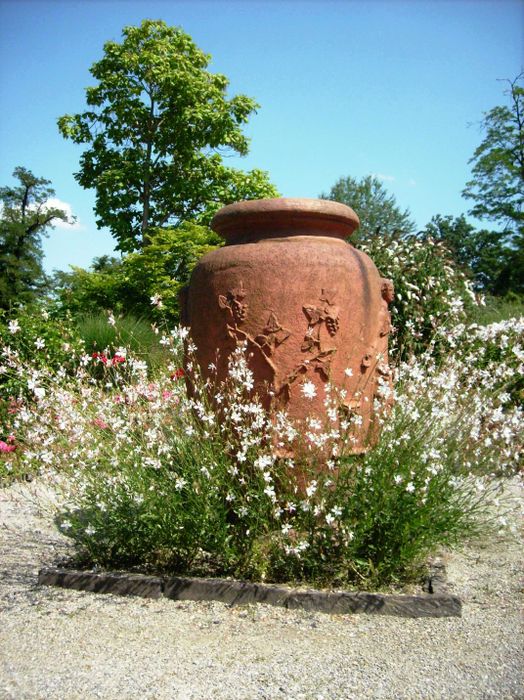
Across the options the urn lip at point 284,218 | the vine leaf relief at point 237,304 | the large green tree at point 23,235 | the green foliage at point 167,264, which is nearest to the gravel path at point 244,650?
the vine leaf relief at point 237,304

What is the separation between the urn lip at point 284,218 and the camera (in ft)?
12.6

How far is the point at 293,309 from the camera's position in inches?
142

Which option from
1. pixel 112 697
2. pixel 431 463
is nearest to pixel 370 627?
pixel 431 463

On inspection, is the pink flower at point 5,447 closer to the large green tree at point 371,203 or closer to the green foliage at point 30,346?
the green foliage at point 30,346

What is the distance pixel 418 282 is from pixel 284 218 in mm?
4813

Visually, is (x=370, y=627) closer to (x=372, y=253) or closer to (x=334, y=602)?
(x=334, y=602)

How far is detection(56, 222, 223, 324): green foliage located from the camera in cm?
1561

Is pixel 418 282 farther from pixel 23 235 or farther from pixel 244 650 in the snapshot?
pixel 23 235

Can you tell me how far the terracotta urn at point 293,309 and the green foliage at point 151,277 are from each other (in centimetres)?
1077

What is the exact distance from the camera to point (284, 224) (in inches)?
153

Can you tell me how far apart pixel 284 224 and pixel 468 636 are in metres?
2.47

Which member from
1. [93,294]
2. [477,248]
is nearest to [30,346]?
[93,294]

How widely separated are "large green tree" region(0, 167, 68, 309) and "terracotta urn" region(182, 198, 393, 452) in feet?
71.9

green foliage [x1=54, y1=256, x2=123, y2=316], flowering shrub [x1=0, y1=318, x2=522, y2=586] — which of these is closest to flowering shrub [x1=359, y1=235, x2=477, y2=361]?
flowering shrub [x1=0, y1=318, x2=522, y2=586]
